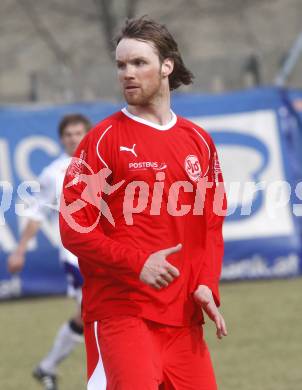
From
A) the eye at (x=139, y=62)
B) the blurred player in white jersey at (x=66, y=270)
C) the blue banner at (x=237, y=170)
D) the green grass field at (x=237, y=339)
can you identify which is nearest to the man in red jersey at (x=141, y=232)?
the eye at (x=139, y=62)

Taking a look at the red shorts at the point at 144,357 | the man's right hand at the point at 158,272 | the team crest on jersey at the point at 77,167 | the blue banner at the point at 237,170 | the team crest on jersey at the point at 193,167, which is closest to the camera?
the man's right hand at the point at 158,272

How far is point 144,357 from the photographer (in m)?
4.36

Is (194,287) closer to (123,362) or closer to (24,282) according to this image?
(123,362)

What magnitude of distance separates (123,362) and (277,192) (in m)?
9.45

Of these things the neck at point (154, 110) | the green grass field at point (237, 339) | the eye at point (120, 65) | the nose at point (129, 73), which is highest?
the eye at point (120, 65)

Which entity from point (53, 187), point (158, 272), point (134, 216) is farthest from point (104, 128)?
point (53, 187)

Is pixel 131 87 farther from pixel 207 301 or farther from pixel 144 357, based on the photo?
pixel 144 357

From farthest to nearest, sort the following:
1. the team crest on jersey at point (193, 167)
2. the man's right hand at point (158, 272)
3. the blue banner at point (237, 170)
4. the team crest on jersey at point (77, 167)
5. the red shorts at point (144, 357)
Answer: the blue banner at point (237, 170) < the team crest on jersey at point (193, 167) < the team crest on jersey at point (77, 167) < the red shorts at point (144, 357) < the man's right hand at point (158, 272)

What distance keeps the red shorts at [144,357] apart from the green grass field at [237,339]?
10.0 feet

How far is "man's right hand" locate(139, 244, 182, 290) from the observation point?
13.9 ft

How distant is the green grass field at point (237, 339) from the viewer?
802 centimetres

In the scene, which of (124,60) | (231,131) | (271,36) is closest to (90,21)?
(271,36)

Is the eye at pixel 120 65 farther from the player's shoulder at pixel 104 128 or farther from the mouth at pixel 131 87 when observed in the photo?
the player's shoulder at pixel 104 128

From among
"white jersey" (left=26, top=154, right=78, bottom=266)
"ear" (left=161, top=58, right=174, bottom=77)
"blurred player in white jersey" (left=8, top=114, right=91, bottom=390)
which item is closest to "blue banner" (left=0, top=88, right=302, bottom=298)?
"white jersey" (left=26, top=154, right=78, bottom=266)
